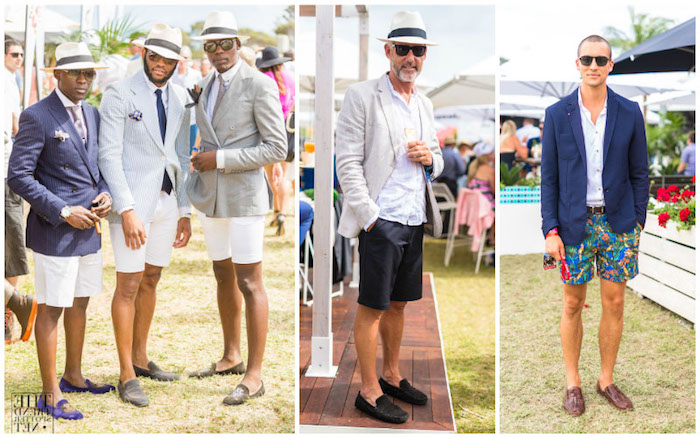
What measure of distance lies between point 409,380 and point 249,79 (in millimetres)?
1923

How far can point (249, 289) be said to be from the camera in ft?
11.2

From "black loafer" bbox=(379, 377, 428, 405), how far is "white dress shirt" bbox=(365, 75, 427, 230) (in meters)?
0.92

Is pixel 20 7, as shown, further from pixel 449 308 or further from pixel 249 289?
pixel 449 308

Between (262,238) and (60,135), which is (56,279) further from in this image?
(262,238)

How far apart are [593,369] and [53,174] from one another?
3.27 metres

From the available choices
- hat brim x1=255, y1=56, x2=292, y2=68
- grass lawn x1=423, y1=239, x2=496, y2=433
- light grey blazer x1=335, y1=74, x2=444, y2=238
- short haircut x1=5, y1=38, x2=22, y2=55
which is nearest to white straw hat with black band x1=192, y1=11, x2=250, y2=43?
light grey blazer x1=335, y1=74, x2=444, y2=238

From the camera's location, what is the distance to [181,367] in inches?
153

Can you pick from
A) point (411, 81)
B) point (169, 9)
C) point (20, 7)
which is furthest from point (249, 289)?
point (169, 9)

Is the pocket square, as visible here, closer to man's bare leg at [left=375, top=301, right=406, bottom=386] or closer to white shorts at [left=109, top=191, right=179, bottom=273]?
white shorts at [left=109, top=191, right=179, bottom=273]

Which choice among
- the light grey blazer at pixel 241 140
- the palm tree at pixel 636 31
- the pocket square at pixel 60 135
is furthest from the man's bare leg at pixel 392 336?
the palm tree at pixel 636 31

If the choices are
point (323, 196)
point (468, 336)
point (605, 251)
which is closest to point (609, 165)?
point (605, 251)

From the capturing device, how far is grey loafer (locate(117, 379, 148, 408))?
10.9 feet

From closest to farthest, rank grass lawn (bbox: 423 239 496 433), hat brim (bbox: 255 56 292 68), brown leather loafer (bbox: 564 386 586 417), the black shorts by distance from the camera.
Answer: the black shorts, brown leather loafer (bbox: 564 386 586 417), grass lawn (bbox: 423 239 496 433), hat brim (bbox: 255 56 292 68)

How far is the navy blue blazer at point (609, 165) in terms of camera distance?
3.29 m
